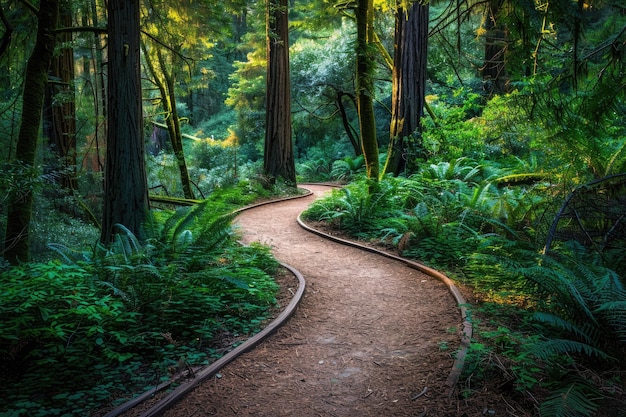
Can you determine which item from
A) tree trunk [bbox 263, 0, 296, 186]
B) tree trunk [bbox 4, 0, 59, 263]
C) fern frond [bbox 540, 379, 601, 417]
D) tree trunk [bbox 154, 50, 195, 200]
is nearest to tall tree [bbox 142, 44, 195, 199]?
tree trunk [bbox 154, 50, 195, 200]

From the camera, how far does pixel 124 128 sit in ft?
21.4

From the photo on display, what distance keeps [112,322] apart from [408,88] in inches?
407

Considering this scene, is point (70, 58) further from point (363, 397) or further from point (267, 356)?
point (363, 397)

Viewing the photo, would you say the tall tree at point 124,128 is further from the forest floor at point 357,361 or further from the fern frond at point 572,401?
the fern frond at point 572,401

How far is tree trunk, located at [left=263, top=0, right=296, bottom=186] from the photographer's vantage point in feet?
46.0

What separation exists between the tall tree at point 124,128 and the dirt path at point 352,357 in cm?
286

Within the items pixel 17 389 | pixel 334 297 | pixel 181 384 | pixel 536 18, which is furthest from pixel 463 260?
pixel 17 389

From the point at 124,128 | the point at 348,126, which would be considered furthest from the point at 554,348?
the point at 348,126

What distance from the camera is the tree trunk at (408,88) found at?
11898 millimetres

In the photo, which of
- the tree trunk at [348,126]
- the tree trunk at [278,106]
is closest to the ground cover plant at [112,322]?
the tree trunk at [278,106]

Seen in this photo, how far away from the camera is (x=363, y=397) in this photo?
339 cm

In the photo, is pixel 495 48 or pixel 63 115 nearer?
pixel 63 115

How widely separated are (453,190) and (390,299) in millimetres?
4496

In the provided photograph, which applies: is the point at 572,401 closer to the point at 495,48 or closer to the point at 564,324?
the point at 564,324
